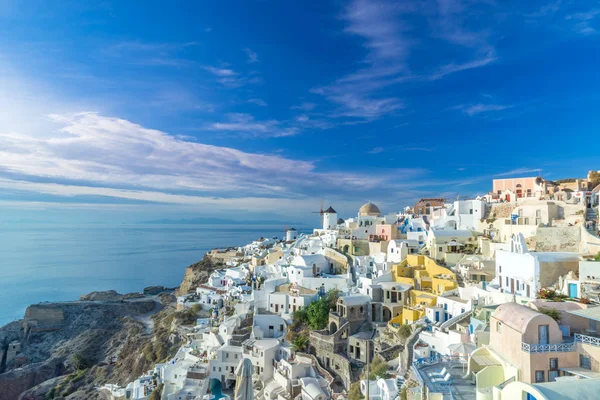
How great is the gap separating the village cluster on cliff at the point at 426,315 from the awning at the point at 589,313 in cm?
4

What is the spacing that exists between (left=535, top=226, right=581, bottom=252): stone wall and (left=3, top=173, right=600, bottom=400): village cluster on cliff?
1.8 inches

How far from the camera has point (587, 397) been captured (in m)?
5.64

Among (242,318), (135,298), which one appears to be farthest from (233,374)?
(135,298)

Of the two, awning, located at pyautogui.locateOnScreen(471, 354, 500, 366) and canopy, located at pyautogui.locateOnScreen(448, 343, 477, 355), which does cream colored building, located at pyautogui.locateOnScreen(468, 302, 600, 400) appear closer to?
awning, located at pyautogui.locateOnScreen(471, 354, 500, 366)

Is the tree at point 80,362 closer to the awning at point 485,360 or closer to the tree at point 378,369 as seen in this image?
the tree at point 378,369

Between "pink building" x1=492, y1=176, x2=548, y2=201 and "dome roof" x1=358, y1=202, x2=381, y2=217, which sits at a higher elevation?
"pink building" x1=492, y1=176, x2=548, y2=201

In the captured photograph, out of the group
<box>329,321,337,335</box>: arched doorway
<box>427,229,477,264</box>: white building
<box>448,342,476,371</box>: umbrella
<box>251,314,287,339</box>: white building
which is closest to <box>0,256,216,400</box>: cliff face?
<box>251,314,287,339</box>: white building

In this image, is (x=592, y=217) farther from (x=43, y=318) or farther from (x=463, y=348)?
(x=43, y=318)

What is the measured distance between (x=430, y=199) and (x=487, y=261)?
70.9ft

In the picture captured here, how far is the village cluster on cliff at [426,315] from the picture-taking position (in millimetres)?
8273

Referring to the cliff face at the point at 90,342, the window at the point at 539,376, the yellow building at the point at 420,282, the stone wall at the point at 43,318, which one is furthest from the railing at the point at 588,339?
the stone wall at the point at 43,318

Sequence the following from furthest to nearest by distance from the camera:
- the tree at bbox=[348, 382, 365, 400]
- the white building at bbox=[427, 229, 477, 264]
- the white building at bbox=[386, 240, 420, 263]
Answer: the white building at bbox=[386, 240, 420, 263] → the white building at bbox=[427, 229, 477, 264] → the tree at bbox=[348, 382, 365, 400]

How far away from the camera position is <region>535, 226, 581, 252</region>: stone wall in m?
19.0

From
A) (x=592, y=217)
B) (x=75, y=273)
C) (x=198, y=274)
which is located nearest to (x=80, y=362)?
(x=198, y=274)
